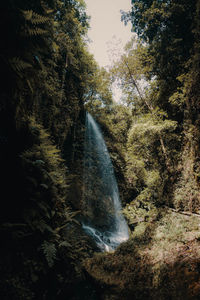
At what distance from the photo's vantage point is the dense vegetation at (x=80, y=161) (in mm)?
2635

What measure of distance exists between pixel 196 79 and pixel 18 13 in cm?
673

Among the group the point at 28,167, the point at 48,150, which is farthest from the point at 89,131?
the point at 28,167

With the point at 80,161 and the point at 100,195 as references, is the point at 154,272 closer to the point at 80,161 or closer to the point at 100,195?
the point at 100,195

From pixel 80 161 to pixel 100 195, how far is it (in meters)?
3.40

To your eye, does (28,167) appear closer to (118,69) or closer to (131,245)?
(131,245)

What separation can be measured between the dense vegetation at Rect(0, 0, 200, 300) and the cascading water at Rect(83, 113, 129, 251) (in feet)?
2.72

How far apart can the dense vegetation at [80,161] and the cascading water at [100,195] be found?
2.72ft

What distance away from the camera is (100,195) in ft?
40.1

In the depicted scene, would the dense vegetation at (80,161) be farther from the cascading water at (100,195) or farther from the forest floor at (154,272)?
the cascading water at (100,195)

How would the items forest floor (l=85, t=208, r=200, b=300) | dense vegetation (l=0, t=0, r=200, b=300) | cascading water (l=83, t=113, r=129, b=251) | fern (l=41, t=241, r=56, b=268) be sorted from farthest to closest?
cascading water (l=83, t=113, r=129, b=251) < fern (l=41, t=241, r=56, b=268) < dense vegetation (l=0, t=0, r=200, b=300) < forest floor (l=85, t=208, r=200, b=300)

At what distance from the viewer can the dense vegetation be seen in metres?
2.63

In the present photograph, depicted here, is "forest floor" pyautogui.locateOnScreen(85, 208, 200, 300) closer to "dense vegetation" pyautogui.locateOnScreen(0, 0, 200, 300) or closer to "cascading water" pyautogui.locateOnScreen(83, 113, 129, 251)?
"dense vegetation" pyautogui.locateOnScreen(0, 0, 200, 300)

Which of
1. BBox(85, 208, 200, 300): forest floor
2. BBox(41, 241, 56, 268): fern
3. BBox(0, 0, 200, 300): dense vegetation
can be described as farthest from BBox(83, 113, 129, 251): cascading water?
BBox(41, 241, 56, 268): fern

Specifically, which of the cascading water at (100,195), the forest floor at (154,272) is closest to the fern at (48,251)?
the forest floor at (154,272)
